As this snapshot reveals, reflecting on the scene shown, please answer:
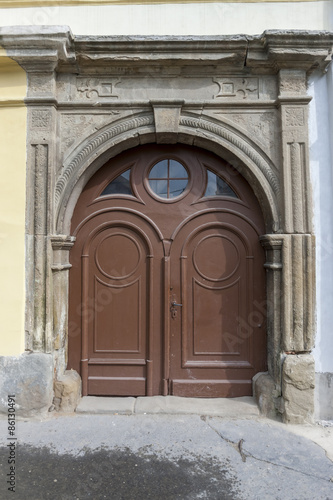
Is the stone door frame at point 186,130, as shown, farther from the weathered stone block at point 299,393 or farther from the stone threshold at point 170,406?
the stone threshold at point 170,406

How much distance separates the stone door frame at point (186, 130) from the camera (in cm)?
339

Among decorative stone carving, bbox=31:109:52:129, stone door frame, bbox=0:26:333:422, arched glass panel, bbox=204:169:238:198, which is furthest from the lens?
arched glass panel, bbox=204:169:238:198

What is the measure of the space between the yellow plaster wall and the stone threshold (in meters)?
0.93

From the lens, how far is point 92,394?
12.2 ft

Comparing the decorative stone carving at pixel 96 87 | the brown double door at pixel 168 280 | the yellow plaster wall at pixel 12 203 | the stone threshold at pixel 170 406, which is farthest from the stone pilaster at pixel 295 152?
the yellow plaster wall at pixel 12 203

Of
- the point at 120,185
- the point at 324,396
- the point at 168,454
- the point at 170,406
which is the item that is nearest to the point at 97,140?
the point at 120,185

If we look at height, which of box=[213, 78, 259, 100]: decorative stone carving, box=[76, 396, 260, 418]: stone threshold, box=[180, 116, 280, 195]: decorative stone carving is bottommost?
box=[76, 396, 260, 418]: stone threshold

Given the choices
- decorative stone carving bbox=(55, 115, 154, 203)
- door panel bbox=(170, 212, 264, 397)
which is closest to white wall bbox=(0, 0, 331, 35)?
decorative stone carving bbox=(55, 115, 154, 203)

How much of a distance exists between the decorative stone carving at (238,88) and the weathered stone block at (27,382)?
310 cm

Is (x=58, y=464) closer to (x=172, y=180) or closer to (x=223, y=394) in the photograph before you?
(x=223, y=394)

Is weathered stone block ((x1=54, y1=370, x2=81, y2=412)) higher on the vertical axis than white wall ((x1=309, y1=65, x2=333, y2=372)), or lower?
lower

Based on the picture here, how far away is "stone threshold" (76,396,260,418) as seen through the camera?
344 centimetres

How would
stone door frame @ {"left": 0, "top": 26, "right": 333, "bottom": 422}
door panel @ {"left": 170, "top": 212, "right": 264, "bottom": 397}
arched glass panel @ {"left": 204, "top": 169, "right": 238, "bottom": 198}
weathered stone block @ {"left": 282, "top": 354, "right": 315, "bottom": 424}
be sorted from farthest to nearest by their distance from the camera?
arched glass panel @ {"left": 204, "top": 169, "right": 238, "bottom": 198} < door panel @ {"left": 170, "top": 212, "right": 264, "bottom": 397} < stone door frame @ {"left": 0, "top": 26, "right": 333, "bottom": 422} < weathered stone block @ {"left": 282, "top": 354, "right": 315, "bottom": 424}

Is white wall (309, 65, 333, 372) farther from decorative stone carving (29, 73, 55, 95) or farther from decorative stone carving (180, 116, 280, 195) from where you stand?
decorative stone carving (29, 73, 55, 95)
